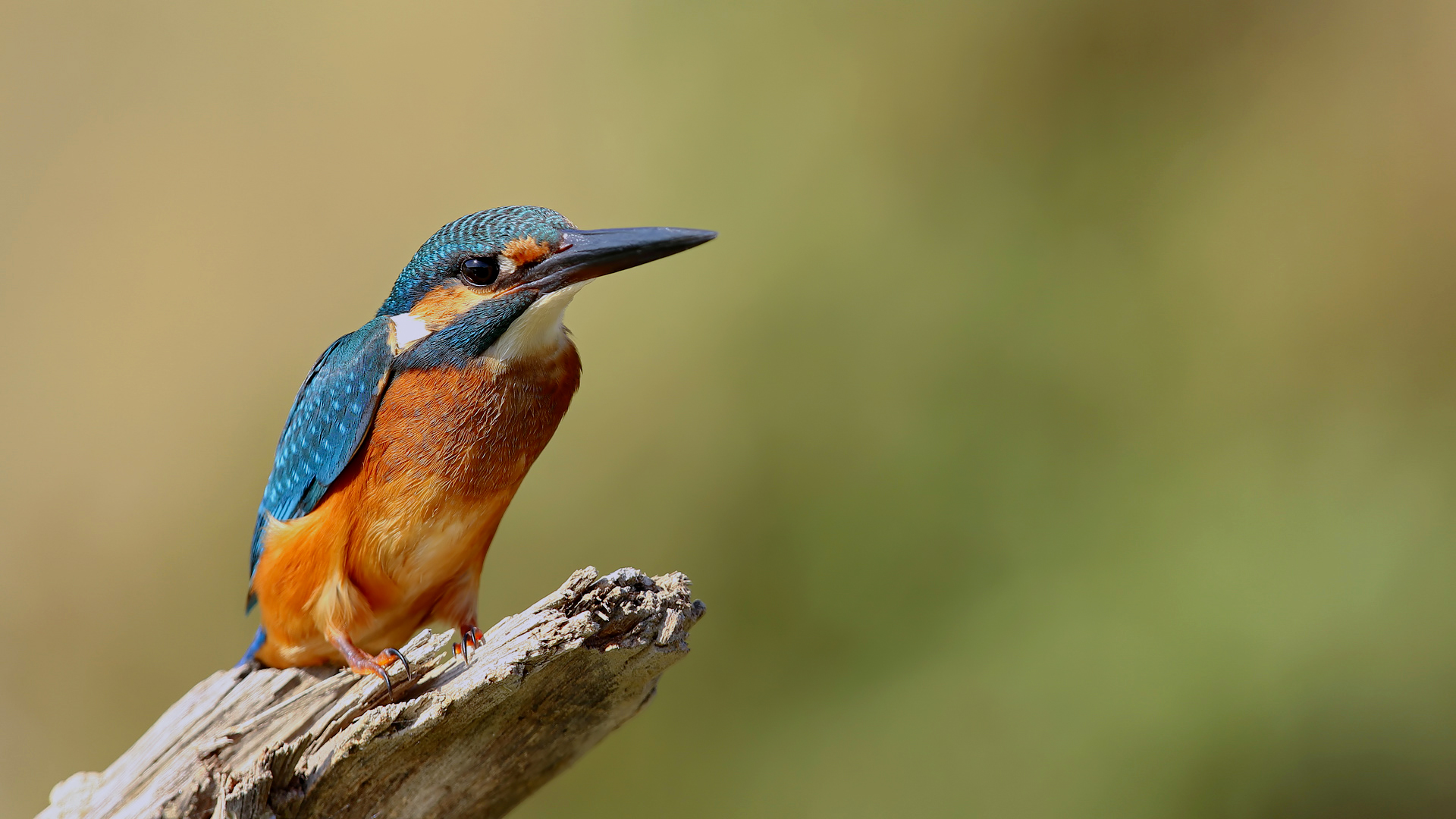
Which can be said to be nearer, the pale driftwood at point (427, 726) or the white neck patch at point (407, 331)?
the pale driftwood at point (427, 726)

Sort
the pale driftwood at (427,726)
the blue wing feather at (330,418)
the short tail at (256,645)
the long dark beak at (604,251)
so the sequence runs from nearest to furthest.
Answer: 1. the pale driftwood at (427,726)
2. the long dark beak at (604,251)
3. the blue wing feather at (330,418)
4. the short tail at (256,645)

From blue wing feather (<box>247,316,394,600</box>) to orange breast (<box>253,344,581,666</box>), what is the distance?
0.09 ft

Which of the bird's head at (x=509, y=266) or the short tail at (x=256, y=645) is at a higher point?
the bird's head at (x=509, y=266)

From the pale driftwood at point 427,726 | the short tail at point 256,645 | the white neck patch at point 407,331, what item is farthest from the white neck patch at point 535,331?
the short tail at point 256,645

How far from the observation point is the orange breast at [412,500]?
1.85m

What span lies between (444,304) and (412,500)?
15.3 inches

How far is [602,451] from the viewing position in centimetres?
362

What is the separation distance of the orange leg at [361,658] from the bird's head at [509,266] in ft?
1.96

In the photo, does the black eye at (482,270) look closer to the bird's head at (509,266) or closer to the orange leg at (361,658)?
the bird's head at (509,266)

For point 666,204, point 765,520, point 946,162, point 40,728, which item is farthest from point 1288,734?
point 40,728

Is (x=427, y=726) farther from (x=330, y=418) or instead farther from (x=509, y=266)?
(x=509, y=266)

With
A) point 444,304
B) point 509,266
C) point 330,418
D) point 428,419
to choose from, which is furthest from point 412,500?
point 509,266

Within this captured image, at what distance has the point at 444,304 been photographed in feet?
6.21

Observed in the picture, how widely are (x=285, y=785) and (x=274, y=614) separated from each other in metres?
0.44
